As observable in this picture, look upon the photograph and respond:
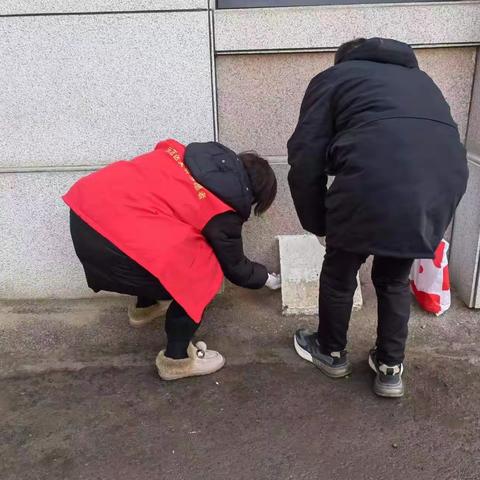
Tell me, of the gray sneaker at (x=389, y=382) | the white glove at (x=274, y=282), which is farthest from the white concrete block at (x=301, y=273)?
the gray sneaker at (x=389, y=382)

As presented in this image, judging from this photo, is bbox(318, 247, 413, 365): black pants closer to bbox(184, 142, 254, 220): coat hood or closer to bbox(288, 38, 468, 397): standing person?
bbox(288, 38, 468, 397): standing person

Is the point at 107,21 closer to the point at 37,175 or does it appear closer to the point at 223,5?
the point at 223,5

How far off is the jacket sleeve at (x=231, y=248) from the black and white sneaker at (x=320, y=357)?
0.41 metres

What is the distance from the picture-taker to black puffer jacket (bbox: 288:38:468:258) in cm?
197

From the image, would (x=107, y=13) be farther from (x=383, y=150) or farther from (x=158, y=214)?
(x=383, y=150)

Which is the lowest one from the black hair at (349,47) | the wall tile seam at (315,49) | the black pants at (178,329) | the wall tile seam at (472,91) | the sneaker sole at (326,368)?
the sneaker sole at (326,368)

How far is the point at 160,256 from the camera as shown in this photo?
2.27m

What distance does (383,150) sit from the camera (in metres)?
1.97

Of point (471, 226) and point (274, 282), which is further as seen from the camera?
point (274, 282)

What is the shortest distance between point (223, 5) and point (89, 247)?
1.67 meters

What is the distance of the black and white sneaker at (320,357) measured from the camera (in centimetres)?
262

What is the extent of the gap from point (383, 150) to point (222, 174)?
70 cm

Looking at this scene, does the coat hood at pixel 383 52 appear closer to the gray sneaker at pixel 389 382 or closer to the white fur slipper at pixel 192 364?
the gray sneaker at pixel 389 382

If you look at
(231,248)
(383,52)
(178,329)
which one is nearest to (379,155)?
(383,52)
